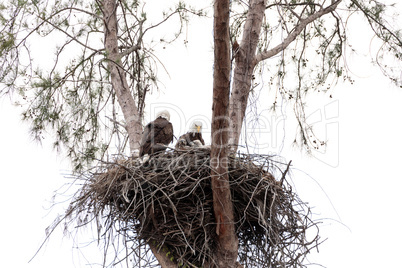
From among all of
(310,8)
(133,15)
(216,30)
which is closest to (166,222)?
(216,30)

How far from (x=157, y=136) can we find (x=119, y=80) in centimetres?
108

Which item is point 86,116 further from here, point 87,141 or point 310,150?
point 310,150

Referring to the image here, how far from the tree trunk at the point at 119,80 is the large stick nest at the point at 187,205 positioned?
0.88 m

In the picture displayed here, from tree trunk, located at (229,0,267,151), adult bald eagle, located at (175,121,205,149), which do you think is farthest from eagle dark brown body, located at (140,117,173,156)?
tree trunk, located at (229,0,267,151)

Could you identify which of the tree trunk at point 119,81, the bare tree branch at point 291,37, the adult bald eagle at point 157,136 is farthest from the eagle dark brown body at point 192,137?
the bare tree branch at point 291,37

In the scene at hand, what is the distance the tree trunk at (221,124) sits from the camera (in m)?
3.59

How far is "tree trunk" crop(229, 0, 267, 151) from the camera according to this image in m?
4.79

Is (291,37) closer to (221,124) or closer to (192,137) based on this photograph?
(192,137)

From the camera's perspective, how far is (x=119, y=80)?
529 cm

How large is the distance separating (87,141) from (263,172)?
7.82 feet

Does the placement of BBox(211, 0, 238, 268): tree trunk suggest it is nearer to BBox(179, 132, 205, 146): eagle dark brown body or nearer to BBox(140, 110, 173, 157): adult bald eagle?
BBox(140, 110, 173, 157): adult bald eagle

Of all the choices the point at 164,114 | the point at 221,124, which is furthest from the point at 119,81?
the point at 221,124

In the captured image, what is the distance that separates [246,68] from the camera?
4828 millimetres

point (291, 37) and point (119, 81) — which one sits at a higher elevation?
point (291, 37)
